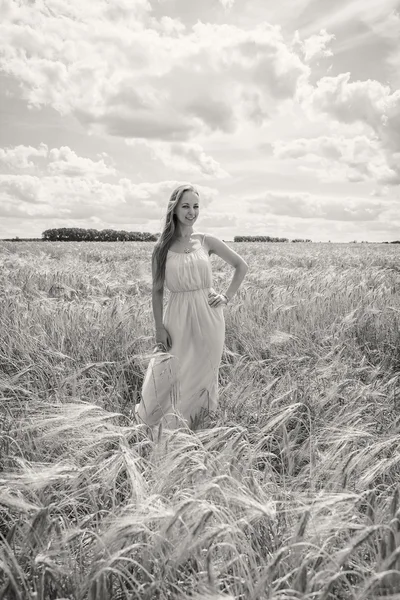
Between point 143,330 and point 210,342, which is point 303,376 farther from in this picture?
point 143,330

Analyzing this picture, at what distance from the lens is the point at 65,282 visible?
7918 mm

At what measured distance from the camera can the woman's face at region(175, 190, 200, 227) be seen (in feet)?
11.3

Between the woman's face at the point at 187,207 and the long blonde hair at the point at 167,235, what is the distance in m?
0.04

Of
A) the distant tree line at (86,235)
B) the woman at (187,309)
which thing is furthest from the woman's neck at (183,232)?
the distant tree line at (86,235)

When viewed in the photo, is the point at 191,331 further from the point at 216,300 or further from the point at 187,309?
the point at 216,300

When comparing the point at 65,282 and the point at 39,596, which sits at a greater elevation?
the point at 65,282

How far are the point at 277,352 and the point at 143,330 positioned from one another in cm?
136

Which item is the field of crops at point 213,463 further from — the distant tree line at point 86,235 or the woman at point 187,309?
the distant tree line at point 86,235

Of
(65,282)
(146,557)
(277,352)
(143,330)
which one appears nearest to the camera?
(146,557)

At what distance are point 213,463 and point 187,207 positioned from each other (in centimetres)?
213

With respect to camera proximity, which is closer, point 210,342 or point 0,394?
point 0,394

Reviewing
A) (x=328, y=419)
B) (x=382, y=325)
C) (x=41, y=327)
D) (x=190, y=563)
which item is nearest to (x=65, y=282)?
(x=41, y=327)

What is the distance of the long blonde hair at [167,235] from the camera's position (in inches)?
138

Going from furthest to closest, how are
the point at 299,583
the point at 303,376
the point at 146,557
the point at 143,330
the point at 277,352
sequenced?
the point at 143,330
the point at 277,352
the point at 303,376
the point at 146,557
the point at 299,583
